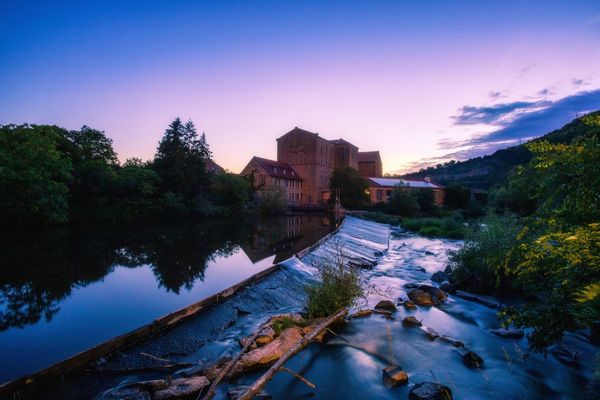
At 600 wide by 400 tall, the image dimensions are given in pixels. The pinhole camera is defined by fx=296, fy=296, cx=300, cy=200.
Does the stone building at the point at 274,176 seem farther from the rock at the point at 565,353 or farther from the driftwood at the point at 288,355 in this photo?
the rock at the point at 565,353

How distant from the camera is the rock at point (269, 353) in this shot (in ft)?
16.4

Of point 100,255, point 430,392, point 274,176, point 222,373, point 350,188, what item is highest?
point 274,176

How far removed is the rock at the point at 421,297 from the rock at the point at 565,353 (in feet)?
9.87

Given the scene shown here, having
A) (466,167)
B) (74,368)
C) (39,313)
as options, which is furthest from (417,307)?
(466,167)

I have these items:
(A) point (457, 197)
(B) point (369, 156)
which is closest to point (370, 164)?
(B) point (369, 156)

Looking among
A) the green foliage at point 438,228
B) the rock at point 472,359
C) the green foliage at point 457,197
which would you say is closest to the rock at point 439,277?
the rock at point 472,359

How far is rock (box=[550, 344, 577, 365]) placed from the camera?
5402 mm

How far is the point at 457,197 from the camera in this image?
150 ft

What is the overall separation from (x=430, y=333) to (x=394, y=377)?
216 centimetres

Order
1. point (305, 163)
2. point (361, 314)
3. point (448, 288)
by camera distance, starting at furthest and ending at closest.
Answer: point (305, 163) < point (448, 288) < point (361, 314)

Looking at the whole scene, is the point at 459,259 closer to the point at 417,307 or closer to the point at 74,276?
the point at 417,307

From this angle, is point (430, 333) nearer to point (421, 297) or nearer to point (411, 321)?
point (411, 321)

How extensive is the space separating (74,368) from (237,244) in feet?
46.3

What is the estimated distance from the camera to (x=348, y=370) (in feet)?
17.3
